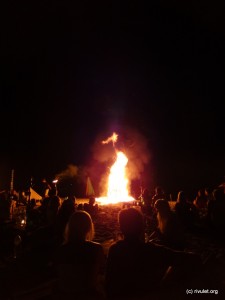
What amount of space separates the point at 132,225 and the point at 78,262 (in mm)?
776

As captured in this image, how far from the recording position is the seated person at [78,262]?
3.35m

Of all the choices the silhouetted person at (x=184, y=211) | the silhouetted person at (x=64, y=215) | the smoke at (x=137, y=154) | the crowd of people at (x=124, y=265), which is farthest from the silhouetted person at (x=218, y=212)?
the smoke at (x=137, y=154)

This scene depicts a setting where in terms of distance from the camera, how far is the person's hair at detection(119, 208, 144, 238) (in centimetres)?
312

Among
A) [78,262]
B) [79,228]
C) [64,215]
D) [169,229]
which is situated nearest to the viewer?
[78,262]

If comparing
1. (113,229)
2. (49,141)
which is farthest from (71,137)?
(113,229)

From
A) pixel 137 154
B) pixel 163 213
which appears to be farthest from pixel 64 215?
pixel 137 154

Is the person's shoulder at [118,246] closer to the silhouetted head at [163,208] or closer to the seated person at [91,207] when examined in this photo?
the silhouetted head at [163,208]

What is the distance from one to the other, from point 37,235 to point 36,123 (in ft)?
133

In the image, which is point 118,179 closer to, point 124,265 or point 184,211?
point 184,211

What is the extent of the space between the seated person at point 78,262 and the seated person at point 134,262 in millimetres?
409

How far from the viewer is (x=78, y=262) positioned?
3396mm

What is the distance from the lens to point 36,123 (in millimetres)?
44594

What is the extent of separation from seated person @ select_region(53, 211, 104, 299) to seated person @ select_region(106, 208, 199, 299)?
16.1 inches

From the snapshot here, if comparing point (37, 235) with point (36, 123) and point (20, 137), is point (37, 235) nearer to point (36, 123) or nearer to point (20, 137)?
point (20, 137)
